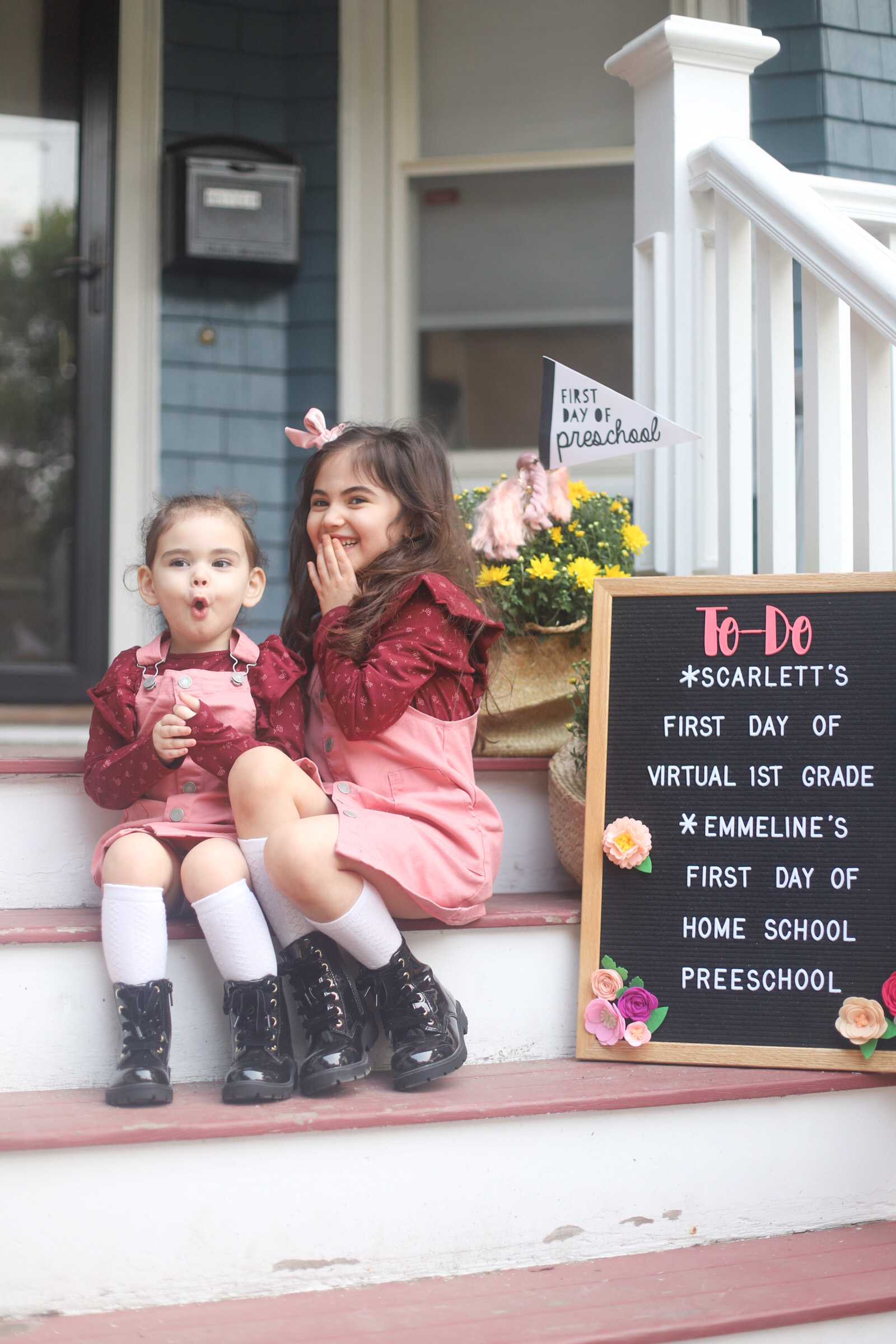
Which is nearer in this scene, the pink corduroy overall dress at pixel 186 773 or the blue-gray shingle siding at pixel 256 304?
the pink corduroy overall dress at pixel 186 773

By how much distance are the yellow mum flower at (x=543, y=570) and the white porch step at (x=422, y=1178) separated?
3.06 ft

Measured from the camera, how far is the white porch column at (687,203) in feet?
7.74

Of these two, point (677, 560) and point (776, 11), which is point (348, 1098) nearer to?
point (677, 560)

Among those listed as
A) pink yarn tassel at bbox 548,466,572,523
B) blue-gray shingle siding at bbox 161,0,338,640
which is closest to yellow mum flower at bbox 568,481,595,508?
pink yarn tassel at bbox 548,466,572,523

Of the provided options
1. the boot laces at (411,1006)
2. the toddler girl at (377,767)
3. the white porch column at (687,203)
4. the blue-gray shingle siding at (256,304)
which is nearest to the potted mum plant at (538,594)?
the white porch column at (687,203)

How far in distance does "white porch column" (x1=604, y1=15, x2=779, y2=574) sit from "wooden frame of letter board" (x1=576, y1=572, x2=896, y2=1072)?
0.39 metres

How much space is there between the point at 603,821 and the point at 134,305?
2.62 meters

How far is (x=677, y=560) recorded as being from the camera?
93.0 inches

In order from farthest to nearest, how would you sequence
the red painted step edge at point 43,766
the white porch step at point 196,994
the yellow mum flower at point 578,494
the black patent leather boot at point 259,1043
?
the yellow mum flower at point 578,494 → the red painted step edge at point 43,766 → the white porch step at point 196,994 → the black patent leather boot at point 259,1043

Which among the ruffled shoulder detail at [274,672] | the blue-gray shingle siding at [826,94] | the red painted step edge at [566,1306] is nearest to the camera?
the red painted step edge at [566,1306]

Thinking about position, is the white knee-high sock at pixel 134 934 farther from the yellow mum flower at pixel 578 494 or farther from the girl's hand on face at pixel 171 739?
the yellow mum flower at pixel 578 494

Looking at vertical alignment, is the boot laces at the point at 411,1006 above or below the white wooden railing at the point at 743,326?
below

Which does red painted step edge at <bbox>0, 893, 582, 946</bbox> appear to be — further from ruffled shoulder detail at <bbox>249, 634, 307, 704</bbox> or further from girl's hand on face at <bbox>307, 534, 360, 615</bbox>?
girl's hand on face at <bbox>307, 534, 360, 615</bbox>

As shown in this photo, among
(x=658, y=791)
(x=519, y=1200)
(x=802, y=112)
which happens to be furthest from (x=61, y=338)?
(x=519, y=1200)
